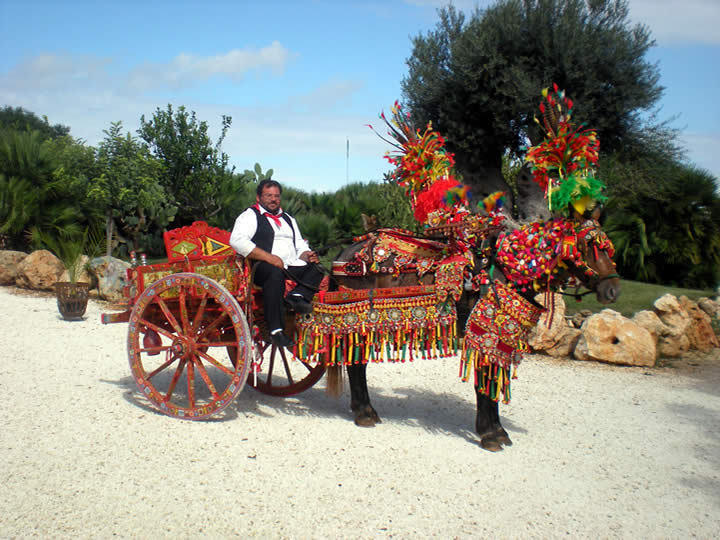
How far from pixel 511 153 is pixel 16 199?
1168 centimetres

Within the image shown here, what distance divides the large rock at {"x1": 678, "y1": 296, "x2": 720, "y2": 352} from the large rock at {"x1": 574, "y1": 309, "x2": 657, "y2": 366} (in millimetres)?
1180

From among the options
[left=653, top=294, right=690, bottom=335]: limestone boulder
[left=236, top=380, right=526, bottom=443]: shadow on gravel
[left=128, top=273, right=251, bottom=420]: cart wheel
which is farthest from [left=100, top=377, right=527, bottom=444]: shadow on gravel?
[left=653, top=294, right=690, bottom=335]: limestone boulder

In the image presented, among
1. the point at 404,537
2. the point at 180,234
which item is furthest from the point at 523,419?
the point at 180,234

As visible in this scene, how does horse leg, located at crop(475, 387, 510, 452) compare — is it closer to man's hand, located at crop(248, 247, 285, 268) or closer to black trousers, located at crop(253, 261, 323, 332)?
black trousers, located at crop(253, 261, 323, 332)

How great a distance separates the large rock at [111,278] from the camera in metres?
10.5

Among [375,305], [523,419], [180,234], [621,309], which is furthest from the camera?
[621,309]

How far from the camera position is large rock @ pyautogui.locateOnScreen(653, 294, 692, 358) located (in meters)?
7.50

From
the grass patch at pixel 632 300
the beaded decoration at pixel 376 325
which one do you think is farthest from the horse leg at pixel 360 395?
the grass patch at pixel 632 300

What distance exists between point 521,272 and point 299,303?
169 centimetres

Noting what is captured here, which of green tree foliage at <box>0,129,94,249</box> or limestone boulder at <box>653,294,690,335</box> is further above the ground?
green tree foliage at <box>0,129,94,249</box>

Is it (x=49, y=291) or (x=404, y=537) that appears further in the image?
(x=49, y=291)

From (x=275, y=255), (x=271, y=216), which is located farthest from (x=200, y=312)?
(x=271, y=216)

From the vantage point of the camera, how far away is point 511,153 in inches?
558

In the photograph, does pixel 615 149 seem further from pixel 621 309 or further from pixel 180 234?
pixel 180 234
